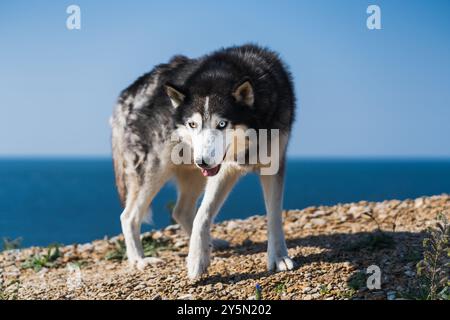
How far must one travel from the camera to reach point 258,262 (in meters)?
5.88

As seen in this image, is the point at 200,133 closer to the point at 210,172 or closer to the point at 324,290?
the point at 210,172

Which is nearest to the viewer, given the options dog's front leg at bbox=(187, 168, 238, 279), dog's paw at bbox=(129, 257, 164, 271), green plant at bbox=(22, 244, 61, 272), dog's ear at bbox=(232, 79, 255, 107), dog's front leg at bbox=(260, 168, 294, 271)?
dog's ear at bbox=(232, 79, 255, 107)

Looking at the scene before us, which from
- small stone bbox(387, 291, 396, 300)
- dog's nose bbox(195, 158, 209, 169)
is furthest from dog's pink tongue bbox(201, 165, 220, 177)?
small stone bbox(387, 291, 396, 300)

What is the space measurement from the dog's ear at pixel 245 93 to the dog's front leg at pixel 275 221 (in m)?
0.86

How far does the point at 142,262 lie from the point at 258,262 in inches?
54.0

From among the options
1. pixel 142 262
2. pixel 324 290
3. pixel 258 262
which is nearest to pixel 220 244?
pixel 142 262

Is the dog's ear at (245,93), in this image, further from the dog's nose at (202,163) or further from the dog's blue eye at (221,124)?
the dog's nose at (202,163)

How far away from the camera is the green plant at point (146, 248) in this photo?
7.35m

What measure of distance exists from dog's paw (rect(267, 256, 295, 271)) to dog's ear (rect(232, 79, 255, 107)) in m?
1.49

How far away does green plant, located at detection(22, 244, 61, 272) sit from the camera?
750cm

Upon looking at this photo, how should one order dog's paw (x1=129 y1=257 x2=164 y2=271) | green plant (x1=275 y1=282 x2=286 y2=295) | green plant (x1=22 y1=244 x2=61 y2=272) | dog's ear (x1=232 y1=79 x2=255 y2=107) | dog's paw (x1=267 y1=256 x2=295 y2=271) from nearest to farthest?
green plant (x1=275 y1=282 x2=286 y2=295) → dog's ear (x1=232 y1=79 x2=255 y2=107) → dog's paw (x1=267 y1=256 x2=295 y2=271) → dog's paw (x1=129 y1=257 x2=164 y2=271) → green plant (x1=22 y1=244 x2=61 y2=272)

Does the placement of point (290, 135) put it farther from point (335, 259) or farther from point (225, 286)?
point (225, 286)

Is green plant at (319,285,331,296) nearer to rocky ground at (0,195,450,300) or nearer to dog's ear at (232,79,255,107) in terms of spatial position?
rocky ground at (0,195,450,300)
